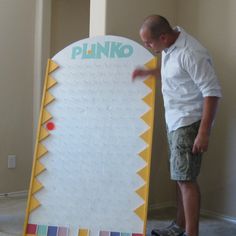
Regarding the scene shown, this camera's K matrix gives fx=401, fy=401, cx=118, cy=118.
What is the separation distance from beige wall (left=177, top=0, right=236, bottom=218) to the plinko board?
577mm

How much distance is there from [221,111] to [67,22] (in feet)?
6.08

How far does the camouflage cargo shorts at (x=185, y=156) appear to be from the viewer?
200cm

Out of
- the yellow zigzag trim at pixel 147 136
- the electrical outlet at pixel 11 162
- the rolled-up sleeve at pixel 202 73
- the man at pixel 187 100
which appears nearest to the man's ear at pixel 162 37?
the man at pixel 187 100

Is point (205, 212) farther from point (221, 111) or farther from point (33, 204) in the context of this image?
point (33, 204)

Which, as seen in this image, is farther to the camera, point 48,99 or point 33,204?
point 48,99

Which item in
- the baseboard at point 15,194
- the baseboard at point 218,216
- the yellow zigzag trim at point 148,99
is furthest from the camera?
the baseboard at point 15,194

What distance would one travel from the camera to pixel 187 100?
2041mm

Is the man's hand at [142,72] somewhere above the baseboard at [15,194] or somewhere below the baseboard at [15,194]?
above

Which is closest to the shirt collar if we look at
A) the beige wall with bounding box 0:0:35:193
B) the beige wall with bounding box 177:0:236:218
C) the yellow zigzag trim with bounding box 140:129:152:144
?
the yellow zigzag trim with bounding box 140:129:152:144

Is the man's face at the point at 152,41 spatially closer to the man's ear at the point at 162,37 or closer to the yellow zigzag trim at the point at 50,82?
the man's ear at the point at 162,37

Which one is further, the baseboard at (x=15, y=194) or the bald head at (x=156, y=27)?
the baseboard at (x=15, y=194)

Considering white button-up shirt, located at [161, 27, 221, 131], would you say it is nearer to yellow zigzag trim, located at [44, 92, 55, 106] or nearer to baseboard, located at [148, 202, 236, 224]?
yellow zigzag trim, located at [44, 92, 55, 106]

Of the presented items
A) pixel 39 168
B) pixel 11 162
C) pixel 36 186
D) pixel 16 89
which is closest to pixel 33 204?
pixel 36 186

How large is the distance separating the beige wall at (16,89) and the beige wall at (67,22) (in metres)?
0.25
